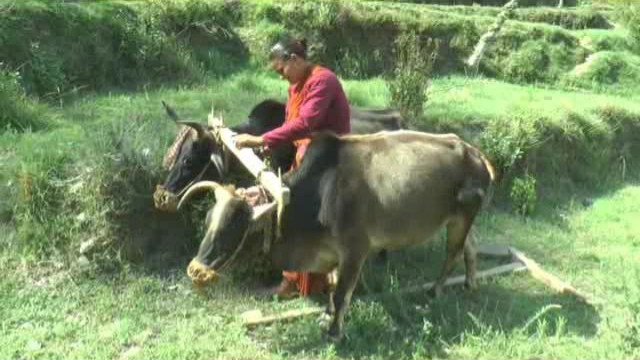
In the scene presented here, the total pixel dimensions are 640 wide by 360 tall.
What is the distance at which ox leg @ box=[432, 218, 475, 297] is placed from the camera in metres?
6.18

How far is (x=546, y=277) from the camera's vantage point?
A: 660 centimetres

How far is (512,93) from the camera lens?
1131 centimetres

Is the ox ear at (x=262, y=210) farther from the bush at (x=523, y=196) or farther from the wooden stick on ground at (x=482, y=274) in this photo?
the bush at (x=523, y=196)

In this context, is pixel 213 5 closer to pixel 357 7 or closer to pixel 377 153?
pixel 357 7

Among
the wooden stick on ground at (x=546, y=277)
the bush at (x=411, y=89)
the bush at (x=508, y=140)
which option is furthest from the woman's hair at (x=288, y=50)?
the bush at (x=508, y=140)

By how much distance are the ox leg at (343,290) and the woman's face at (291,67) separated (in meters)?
1.36

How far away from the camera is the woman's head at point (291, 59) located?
5820mm

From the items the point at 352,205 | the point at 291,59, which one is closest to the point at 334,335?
the point at 352,205

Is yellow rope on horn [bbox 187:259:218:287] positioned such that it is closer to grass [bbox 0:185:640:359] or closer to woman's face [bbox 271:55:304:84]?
grass [bbox 0:185:640:359]

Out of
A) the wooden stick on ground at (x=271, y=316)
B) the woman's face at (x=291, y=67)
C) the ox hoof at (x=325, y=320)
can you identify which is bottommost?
the wooden stick on ground at (x=271, y=316)

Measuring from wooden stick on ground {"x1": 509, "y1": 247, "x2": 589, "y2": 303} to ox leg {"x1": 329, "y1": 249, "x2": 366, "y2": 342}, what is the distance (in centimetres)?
182

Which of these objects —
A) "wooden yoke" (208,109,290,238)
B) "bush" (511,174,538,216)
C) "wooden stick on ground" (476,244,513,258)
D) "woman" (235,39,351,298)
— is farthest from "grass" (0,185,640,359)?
"bush" (511,174,538,216)

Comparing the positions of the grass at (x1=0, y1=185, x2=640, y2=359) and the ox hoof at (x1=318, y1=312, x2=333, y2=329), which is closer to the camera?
the grass at (x1=0, y1=185, x2=640, y2=359)

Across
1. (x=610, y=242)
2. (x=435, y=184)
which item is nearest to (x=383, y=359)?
(x=435, y=184)
